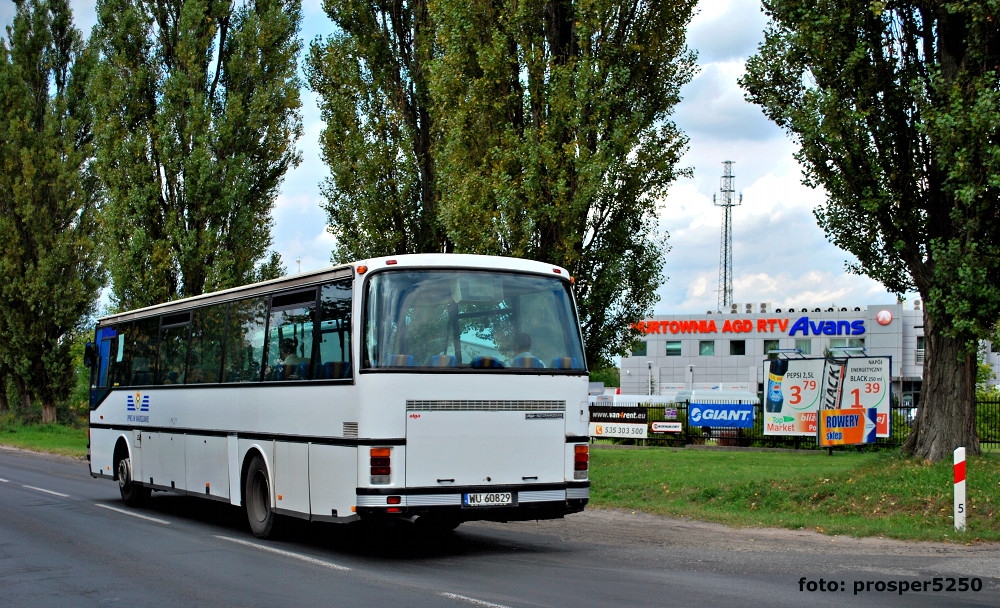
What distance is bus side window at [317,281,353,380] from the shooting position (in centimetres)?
1129

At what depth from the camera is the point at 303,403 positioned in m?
12.0

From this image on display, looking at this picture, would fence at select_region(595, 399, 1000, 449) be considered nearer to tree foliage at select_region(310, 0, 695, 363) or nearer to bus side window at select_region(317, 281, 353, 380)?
tree foliage at select_region(310, 0, 695, 363)

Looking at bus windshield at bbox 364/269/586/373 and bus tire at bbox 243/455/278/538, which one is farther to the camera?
bus tire at bbox 243/455/278/538

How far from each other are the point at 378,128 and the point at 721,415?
14.5 metres

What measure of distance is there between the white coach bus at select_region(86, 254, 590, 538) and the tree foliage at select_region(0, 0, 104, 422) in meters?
34.8

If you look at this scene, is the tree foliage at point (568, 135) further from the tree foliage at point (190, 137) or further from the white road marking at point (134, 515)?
the tree foliage at point (190, 137)

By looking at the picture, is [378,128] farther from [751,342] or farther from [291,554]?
[751,342]

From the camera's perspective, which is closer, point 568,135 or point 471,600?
point 471,600

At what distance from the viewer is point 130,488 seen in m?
17.8

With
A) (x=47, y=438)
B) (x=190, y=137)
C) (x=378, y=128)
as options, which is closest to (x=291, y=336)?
(x=378, y=128)

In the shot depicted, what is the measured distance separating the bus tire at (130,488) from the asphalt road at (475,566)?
1.72 metres

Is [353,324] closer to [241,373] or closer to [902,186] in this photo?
[241,373]

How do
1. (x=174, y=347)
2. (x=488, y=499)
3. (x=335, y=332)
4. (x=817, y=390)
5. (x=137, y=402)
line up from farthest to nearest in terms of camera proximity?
(x=817, y=390)
(x=137, y=402)
(x=174, y=347)
(x=335, y=332)
(x=488, y=499)

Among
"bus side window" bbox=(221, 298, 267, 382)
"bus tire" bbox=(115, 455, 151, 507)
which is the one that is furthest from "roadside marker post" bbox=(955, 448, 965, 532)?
"bus tire" bbox=(115, 455, 151, 507)
